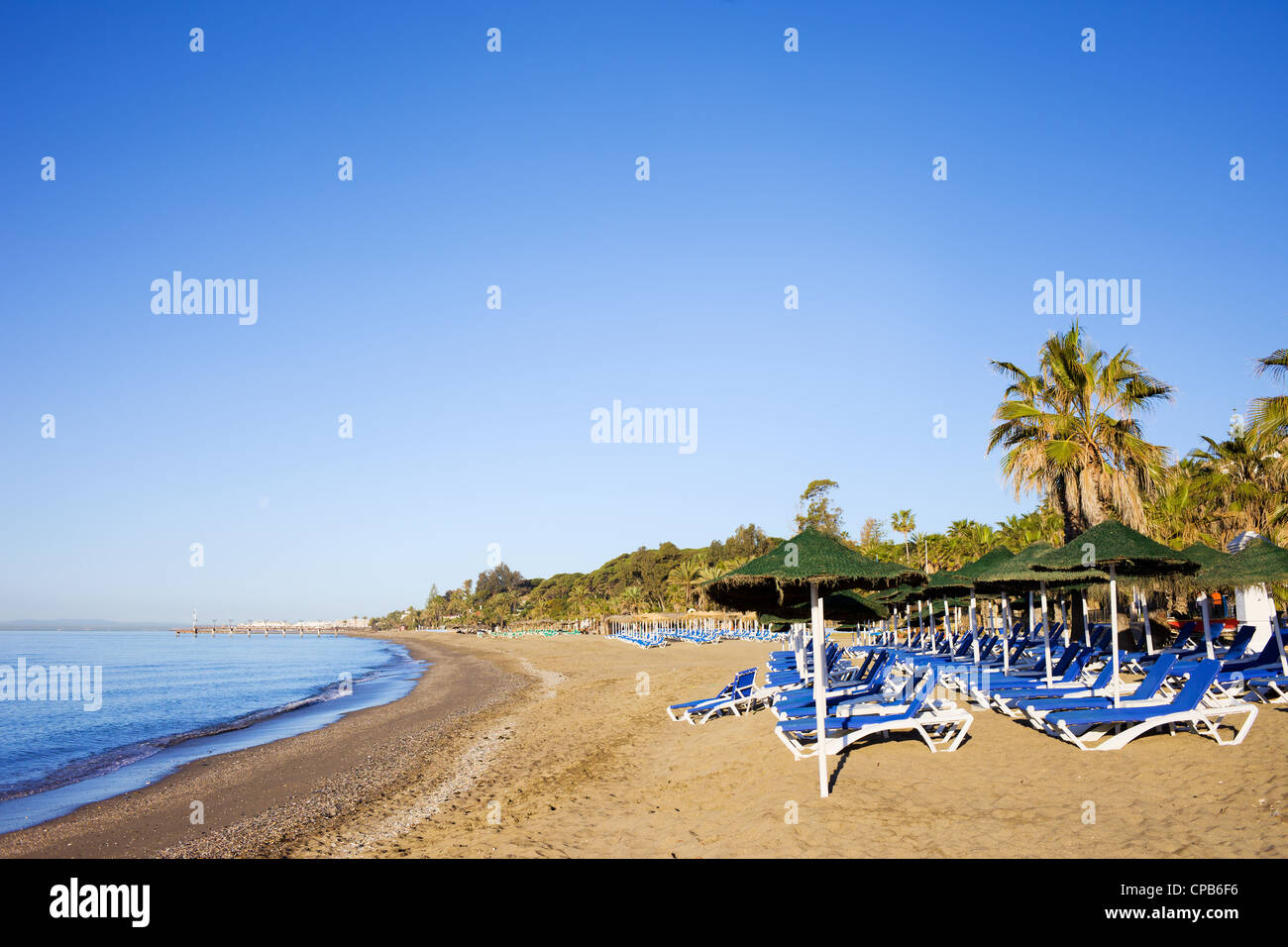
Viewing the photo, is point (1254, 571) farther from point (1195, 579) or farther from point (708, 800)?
point (708, 800)

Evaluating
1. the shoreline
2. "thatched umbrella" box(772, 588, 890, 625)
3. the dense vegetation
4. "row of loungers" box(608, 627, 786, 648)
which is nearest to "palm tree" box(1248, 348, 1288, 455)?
the dense vegetation

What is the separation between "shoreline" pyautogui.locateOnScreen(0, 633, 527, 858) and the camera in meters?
9.02

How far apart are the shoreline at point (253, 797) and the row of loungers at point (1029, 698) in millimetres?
5617

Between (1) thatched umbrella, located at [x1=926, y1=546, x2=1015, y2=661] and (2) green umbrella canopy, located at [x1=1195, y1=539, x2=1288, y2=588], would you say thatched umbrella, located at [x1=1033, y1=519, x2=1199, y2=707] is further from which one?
(1) thatched umbrella, located at [x1=926, y1=546, x2=1015, y2=661]

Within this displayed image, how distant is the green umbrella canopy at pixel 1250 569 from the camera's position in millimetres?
10992

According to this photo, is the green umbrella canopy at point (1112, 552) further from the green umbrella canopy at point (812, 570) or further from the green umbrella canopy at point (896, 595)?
the green umbrella canopy at point (896, 595)

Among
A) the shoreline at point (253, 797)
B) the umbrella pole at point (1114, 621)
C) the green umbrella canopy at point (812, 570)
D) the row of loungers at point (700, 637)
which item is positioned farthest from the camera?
the row of loungers at point (700, 637)

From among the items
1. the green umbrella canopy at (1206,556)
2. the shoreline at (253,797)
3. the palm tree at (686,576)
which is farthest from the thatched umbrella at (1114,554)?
the palm tree at (686,576)

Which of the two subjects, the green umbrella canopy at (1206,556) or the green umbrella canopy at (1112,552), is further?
the green umbrella canopy at (1206,556)

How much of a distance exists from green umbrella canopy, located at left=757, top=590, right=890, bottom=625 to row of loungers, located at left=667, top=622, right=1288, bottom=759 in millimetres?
830

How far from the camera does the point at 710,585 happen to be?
8.12 m
